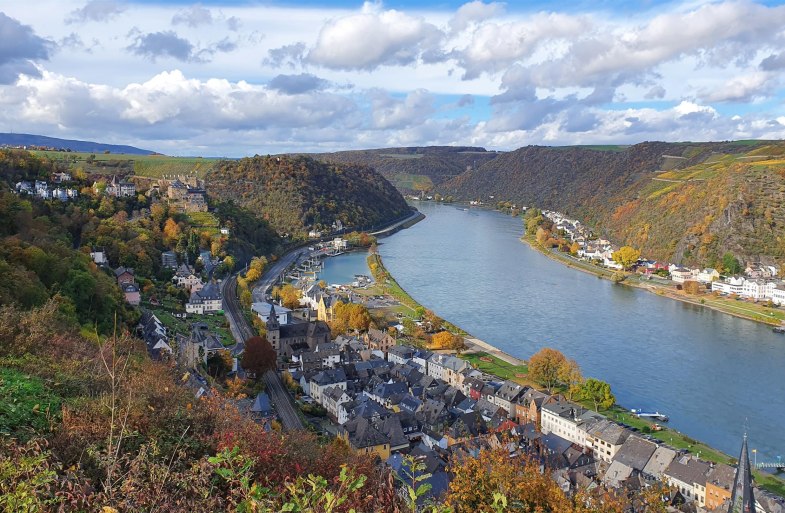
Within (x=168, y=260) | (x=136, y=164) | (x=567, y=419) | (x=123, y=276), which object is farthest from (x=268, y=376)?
(x=136, y=164)

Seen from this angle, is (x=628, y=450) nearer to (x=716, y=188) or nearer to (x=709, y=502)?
(x=709, y=502)

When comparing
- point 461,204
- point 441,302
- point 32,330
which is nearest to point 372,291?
point 441,302

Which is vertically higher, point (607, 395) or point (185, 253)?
point (185, 253)

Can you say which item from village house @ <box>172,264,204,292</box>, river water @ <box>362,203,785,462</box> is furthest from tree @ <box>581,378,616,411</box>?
village house @ <box>172,264,204,292</box>

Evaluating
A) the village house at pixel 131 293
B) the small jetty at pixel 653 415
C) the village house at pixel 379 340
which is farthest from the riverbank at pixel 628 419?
the village house at pixel 131 293

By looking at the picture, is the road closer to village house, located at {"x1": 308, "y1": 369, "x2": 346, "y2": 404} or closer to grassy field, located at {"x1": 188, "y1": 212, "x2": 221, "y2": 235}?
village house, located at {"x1": 308, "y1": 369, "x2": 346, "y2": 404}

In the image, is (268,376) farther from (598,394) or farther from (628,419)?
(628,419)
